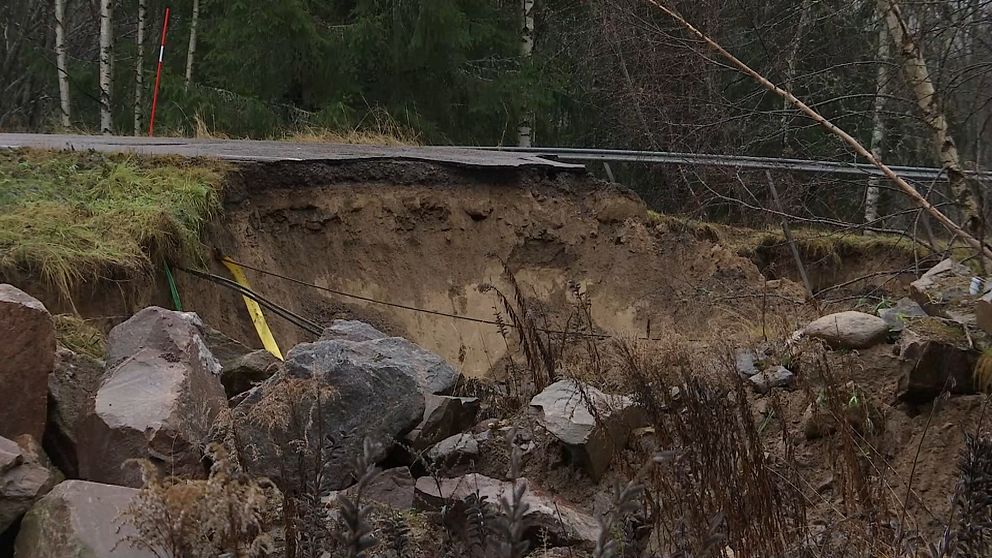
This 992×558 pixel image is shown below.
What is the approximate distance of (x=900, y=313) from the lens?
4.57m

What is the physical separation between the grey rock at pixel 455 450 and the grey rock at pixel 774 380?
1.42m

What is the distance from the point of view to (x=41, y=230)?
5.11 metres

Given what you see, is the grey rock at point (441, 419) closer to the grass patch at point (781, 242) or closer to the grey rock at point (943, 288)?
the grey rock at point (943, 288)

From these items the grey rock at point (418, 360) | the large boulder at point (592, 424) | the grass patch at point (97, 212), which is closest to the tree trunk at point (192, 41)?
the grass patch at point (97, 212)

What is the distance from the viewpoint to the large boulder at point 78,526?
250 cm

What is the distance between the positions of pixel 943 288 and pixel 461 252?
4886 mm

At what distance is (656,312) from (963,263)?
4.17 metres

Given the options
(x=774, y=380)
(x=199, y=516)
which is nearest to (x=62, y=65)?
(x=774, y=380)

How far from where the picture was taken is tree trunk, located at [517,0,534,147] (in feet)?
50.9

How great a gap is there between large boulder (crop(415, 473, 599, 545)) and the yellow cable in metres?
2.83

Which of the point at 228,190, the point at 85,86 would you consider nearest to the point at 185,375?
the point at 228,190

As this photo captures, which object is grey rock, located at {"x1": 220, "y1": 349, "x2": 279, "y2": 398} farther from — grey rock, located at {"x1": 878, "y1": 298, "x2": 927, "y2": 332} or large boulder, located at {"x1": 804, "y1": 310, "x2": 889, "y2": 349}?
grey rock, located at {"x1": 878, "y1": 298, "x2": 927, "y2": 332}

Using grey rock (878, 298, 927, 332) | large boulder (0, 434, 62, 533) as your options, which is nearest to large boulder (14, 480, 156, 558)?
large boulder (0, 434, 62, 533)

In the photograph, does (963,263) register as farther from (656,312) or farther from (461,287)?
(461,287)
